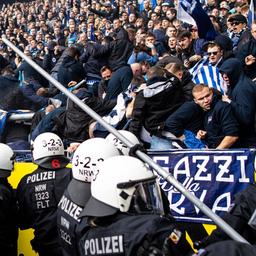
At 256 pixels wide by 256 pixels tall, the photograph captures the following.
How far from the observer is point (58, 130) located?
830cm

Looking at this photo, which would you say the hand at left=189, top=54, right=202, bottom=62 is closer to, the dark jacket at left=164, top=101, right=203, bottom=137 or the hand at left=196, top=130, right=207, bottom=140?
the dark jacket at left=164, top=101, right=203, bottom=137

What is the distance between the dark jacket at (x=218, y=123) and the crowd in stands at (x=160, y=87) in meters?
0.01

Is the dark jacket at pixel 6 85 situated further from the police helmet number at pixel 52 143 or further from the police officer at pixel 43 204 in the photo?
the police officer at pixel 43 204

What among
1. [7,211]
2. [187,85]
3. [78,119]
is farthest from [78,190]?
[78,119]

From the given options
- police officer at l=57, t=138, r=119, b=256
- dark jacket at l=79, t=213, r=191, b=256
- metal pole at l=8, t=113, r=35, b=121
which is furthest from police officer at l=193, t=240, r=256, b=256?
metal pole at l=8, t=113, r=35, b=121

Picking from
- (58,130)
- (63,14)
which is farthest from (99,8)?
(58,130)

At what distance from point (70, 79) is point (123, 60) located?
4.40 ft

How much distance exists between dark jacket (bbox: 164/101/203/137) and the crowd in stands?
0.4 inches

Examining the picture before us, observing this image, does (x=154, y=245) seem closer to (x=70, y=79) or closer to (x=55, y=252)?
(x=55, y=252)

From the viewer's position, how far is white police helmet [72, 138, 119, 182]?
13.6ft

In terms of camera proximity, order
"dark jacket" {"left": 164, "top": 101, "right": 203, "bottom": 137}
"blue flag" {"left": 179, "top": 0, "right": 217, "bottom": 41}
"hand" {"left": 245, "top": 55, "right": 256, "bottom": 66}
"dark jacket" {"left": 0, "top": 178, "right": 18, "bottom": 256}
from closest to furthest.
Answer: "dark jacket" {"left": 0, "top": 178, "right": 18, "bottom": 256} < "dark jacket" {"left": 164, "top": 101, "right": 203, "bottom": 137} < "hand" {"left": 245, "top": 55, "right": 256, "bottom": 66} < "blue flag" {"left": 179, "top": 0, "right": 217, "bottom": 41}

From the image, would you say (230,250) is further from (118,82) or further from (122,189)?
(118,82)

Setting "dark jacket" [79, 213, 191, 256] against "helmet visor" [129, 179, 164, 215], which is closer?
"dark jacket" [79, 213, 191, 256]

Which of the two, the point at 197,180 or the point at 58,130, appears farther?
the point at 58,130
